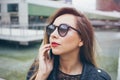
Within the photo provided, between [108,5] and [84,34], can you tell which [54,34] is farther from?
[108,5]

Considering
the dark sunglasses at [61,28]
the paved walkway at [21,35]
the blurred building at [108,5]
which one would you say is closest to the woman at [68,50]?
the dark sunglasses at [61,28]

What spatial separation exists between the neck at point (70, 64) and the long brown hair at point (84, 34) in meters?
0.03

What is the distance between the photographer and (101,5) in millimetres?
1473

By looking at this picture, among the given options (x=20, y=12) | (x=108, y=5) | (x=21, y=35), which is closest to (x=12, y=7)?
(x=20, y=12)

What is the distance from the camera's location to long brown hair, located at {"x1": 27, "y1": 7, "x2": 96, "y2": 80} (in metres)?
0.50

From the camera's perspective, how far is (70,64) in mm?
510

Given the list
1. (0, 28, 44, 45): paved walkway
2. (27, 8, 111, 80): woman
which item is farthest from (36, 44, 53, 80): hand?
(0, 28, 44, 45): paved walkway

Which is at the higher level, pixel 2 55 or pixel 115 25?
pixel 115 25

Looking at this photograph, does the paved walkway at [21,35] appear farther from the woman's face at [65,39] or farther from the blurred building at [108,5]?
the woman's face at [65,39]

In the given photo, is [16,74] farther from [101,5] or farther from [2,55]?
[101,5]

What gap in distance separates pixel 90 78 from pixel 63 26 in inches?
Result: 4.8

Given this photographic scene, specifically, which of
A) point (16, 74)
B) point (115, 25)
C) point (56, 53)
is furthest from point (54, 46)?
point (115, 25)

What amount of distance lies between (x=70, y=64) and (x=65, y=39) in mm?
61

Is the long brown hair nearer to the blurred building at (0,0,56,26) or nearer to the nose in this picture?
the nose
